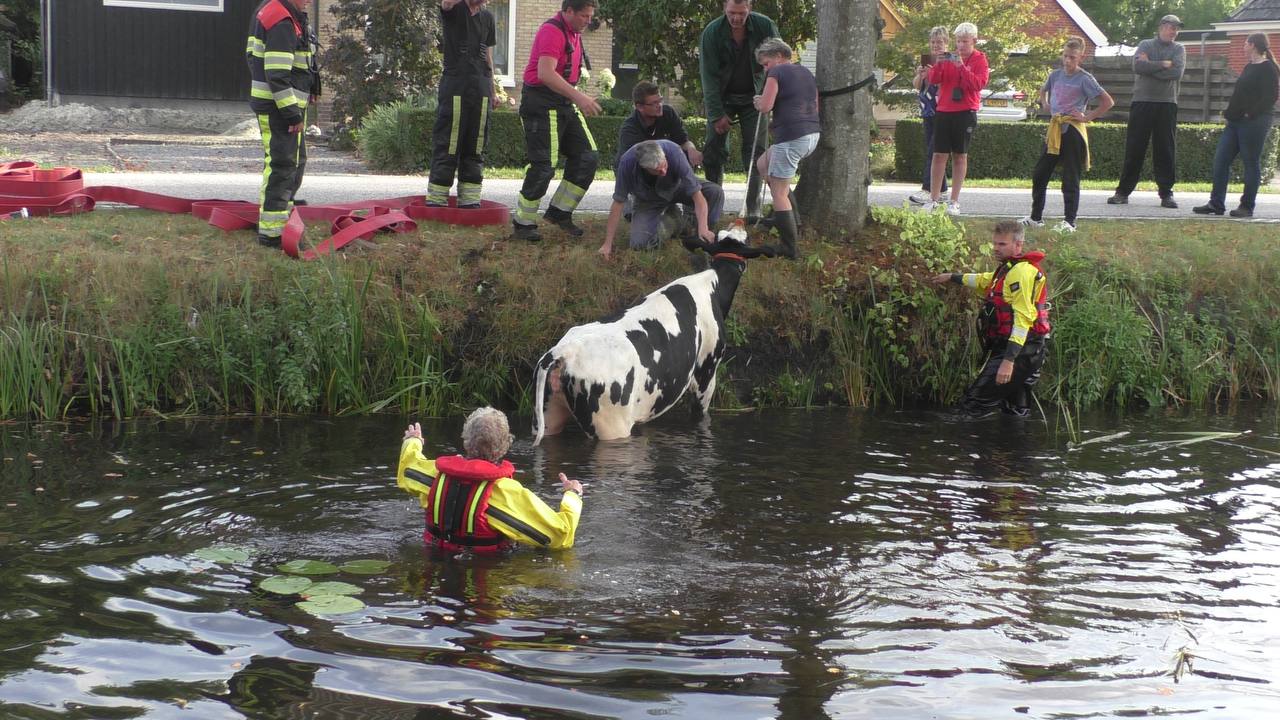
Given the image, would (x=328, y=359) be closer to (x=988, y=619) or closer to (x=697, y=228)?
(x=697, y=228)

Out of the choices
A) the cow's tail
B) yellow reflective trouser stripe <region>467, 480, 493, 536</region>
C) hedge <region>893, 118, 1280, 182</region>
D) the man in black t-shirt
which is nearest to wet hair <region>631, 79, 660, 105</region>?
the man in black t-shirt

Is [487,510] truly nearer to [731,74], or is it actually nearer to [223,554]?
[223,554]

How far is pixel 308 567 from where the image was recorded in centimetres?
607

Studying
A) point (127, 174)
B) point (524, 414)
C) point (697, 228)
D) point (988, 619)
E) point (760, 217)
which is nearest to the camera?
point (988, 619)

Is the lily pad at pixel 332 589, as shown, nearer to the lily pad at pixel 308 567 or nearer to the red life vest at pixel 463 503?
the lily pad at pixel 308 567

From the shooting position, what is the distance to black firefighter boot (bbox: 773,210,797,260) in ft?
34.4

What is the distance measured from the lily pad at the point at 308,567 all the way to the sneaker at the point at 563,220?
17.9 feet

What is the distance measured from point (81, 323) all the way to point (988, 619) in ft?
22.3

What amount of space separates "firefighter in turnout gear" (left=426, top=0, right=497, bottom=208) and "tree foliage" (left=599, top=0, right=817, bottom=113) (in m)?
2.94

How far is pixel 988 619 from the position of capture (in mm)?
5676

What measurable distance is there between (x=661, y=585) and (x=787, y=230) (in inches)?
205

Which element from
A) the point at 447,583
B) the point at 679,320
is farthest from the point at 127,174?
the point at 447,583

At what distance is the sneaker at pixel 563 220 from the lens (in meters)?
11.1

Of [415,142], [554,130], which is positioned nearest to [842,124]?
[554,130]
